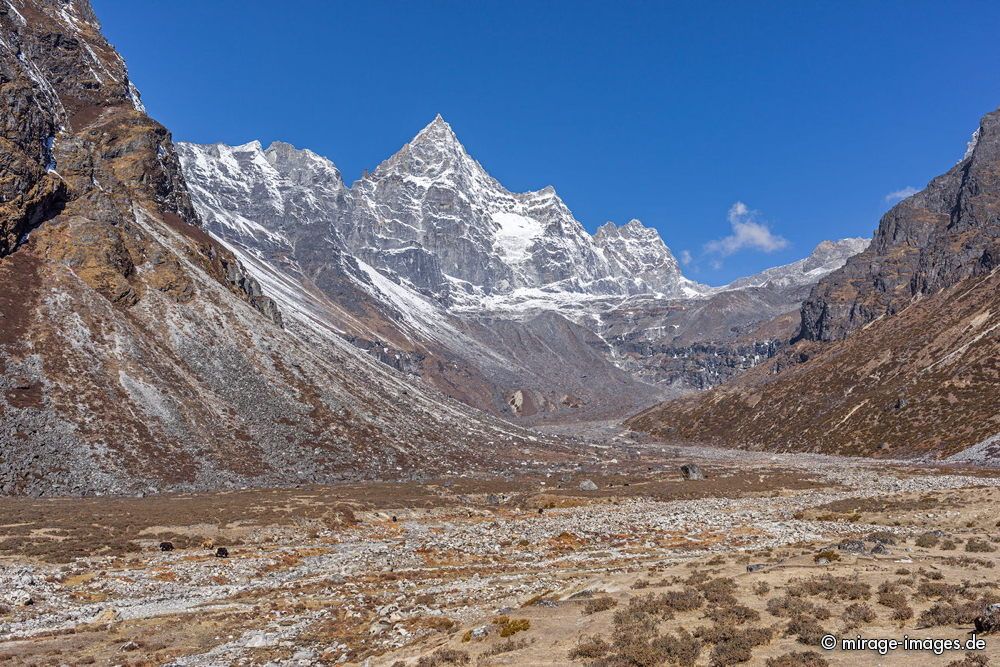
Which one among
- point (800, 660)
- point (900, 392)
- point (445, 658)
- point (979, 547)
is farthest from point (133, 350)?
point (900, 392)

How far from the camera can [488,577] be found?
36.0 meters

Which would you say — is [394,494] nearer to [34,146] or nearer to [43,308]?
[43,308]

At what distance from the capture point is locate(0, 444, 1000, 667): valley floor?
2003 centimetres

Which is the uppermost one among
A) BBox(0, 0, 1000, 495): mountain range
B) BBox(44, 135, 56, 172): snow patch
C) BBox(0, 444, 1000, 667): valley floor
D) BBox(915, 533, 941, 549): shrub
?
BBox(44, 135, 56, 172): snow patch

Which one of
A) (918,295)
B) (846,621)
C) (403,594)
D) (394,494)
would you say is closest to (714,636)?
(846,621)

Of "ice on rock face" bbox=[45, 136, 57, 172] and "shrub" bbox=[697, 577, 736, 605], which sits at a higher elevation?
"ice on rock face" bbox=[45, 136, 57, 172]

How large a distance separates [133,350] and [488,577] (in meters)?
74.7

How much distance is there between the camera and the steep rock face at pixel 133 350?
76.7m

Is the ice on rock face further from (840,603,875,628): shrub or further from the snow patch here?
(840,603,875,628): shrub

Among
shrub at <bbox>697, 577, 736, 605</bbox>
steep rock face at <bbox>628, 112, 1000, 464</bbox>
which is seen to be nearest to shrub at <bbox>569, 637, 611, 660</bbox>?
shrub at <bbox>697, 577, 736, 605</bbox>

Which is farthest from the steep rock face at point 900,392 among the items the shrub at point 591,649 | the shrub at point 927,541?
the shrub at point 591,649

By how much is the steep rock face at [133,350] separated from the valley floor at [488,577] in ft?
40.2

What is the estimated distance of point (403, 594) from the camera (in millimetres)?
31828

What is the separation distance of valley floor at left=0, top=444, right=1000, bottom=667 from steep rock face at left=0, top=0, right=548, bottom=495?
40.2 feet
